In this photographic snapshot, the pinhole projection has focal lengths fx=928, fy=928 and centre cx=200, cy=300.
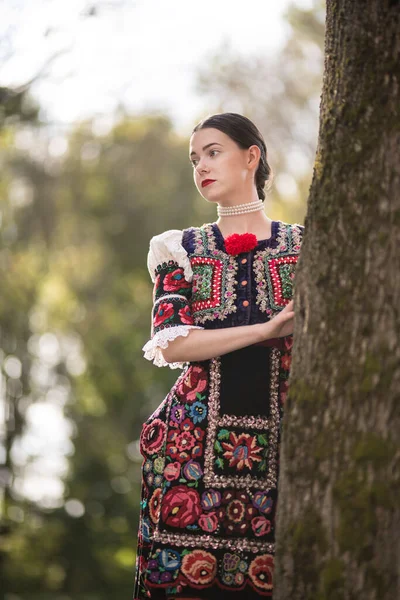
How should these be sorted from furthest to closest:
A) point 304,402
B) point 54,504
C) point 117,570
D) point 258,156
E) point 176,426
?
point 54,504
point 117,570
point 258,156
point 176,426
point 304,402

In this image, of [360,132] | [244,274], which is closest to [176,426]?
[244,274]

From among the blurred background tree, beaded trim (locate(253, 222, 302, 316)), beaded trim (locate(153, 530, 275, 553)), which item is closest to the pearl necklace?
beaded trim (locate(253, 222, 302, 316))

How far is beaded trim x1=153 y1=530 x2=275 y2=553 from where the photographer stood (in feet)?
9.91

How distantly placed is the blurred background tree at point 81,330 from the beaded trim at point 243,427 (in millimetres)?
11597

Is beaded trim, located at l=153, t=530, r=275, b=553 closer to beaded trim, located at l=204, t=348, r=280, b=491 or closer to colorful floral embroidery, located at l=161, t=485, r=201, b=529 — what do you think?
colorful floral embroidery, located at l=161, t=485, r=201, b=529

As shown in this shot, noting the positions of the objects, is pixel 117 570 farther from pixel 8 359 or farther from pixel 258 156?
pixel 258 156

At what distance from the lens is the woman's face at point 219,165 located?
130 inches

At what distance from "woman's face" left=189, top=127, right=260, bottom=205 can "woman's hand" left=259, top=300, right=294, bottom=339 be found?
0.56 m

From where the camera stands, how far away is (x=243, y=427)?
3.13m

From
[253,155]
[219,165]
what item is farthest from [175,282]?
[253,155]

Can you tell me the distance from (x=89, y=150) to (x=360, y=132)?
1726 cm

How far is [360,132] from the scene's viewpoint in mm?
2516

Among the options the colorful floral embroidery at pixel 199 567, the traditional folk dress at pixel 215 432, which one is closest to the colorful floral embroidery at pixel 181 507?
the traditional folk dress at pixel 215 432

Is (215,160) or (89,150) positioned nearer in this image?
(215,160)
